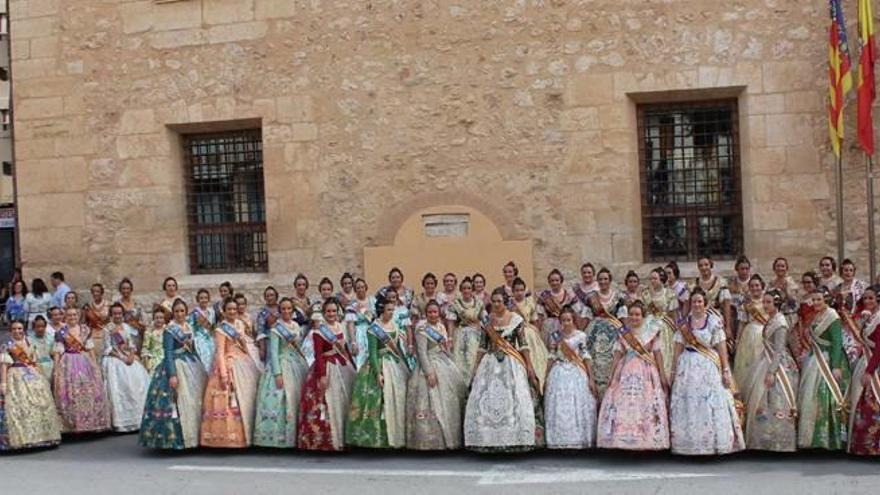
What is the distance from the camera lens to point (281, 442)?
8.75 meters

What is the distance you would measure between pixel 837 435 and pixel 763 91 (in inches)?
198

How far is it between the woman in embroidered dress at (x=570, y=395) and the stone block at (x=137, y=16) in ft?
25.7

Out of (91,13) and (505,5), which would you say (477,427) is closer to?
(505,5)

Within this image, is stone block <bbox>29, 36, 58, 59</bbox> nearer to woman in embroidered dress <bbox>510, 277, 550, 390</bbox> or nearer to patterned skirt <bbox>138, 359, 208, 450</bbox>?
patterned skirt <bbox>138, 359, 208, 450</bbox>

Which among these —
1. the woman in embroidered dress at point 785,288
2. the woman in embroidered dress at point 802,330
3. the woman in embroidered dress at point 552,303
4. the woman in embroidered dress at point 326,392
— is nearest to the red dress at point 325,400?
the woman in embroidered dress at point 326,392

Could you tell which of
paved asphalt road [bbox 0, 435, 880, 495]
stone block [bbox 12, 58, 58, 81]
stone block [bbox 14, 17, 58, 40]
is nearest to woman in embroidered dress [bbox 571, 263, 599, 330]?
paved asphalt road [bbox 0, 435, 880, 495]

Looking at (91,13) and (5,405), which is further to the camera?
(91,13)

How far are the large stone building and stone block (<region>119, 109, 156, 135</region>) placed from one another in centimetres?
3

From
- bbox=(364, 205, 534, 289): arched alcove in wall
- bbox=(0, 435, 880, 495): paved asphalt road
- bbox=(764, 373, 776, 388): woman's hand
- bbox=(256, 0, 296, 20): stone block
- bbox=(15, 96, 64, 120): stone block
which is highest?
bbox=(256, 0, 296, 20): stone block

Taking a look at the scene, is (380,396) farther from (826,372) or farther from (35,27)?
(35,27)

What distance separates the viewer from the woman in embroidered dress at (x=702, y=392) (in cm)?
757

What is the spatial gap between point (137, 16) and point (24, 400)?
240 inches

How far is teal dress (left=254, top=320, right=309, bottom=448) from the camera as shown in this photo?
28.7 ft

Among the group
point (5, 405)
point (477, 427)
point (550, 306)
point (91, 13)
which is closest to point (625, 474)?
point (477, 427)
